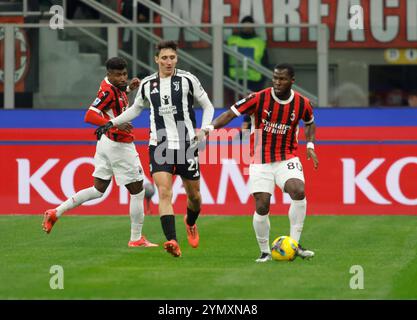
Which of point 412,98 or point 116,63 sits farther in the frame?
point 412,98

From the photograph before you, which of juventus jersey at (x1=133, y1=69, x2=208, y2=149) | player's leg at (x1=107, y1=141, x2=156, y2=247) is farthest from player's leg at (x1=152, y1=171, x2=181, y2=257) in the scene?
player's leg at (x1=107, y1=141, x2=156, y2=247)

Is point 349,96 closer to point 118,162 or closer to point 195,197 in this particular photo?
point 118,162

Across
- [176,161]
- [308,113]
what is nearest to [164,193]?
[176,161]

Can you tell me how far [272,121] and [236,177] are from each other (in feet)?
23.8

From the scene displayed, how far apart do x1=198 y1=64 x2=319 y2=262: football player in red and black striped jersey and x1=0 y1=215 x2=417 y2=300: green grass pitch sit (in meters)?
0.46

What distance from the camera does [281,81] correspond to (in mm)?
13852

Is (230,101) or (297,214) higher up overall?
(230,101)

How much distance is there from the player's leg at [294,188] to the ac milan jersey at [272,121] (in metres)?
0.12

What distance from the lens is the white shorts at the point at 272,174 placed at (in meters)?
13.9

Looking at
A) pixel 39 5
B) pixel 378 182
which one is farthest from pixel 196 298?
pixel 39 5

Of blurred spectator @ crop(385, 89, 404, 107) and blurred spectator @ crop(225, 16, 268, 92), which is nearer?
blurred spectator @ crop(385, 89, 404, 107)

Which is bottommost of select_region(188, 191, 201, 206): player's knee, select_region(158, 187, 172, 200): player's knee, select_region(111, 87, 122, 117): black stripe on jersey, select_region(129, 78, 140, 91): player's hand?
select_region(188, 191, 201, 206): player's knee

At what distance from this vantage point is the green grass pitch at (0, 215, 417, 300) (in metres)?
11.2

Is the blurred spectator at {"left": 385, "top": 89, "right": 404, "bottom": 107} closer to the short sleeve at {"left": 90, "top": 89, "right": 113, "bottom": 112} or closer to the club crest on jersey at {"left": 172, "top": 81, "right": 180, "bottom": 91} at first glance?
the short sleeve at {"left": 90, "top": 89, "right": 113, "bottom": 112}
